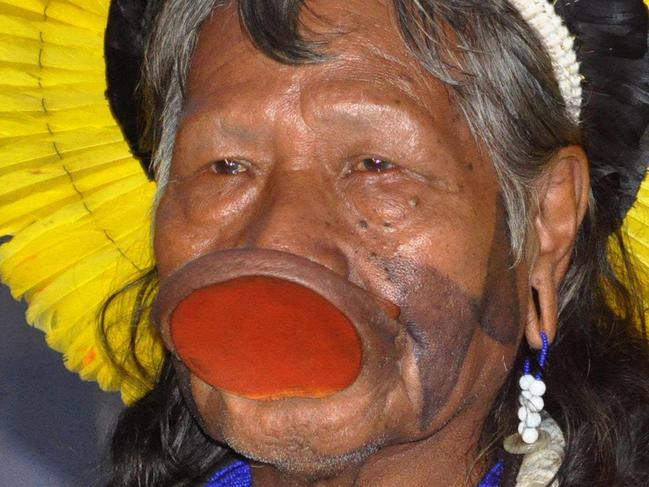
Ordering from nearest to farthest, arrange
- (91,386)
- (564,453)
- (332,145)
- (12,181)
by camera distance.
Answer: (332,145) < (564,453) < (12,181) < (91,386)

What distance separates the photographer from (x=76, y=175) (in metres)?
2.33

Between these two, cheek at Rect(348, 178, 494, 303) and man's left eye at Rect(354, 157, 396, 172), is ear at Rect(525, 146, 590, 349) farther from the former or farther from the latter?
man's left eye at Rect(354, 157, 396, 172)

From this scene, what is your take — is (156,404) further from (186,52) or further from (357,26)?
(357,26)

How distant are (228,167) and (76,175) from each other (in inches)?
21.1

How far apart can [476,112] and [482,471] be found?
0.59 meters

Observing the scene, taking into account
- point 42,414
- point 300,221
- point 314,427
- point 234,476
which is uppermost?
point 300,221

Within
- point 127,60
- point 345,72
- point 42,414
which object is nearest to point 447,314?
point 345,72

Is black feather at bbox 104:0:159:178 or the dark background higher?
black feather at bbox 104:0:159:178

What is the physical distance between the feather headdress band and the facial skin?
1.19 feet

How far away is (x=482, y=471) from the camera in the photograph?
2.02 metres

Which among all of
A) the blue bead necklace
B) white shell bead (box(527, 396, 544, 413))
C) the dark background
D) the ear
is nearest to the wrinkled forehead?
the ear

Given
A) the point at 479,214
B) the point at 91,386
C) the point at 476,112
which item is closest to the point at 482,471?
the point at 479,214

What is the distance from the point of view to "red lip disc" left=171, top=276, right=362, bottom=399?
1.55 meters

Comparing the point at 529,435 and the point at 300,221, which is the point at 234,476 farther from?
the point at 300,221
